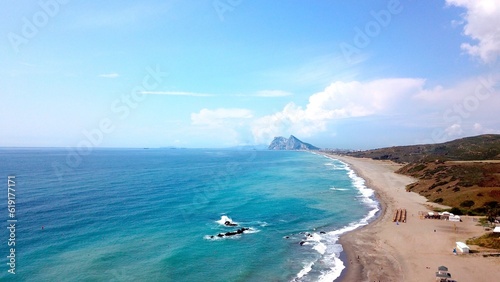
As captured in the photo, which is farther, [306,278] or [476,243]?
[476,243]

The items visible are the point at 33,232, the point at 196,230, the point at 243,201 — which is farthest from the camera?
the point at 243,201

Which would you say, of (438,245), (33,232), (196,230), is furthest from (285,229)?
(33,232)

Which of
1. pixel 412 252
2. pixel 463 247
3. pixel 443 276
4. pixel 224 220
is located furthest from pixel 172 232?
pixel 463 247

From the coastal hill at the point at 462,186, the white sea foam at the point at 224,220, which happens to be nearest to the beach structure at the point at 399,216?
the coastal hill at the point at 462,186

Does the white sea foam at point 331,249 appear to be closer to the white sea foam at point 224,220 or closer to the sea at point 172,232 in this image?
the sea at point 172,232

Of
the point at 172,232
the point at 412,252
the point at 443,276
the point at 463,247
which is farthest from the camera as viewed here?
the point at 172,232

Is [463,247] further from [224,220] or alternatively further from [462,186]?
[462,186]

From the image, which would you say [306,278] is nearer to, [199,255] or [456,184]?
[199,255]

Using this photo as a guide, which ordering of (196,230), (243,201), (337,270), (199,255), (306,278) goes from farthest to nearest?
1. (243,201)
2. (196,230)
3. (199,255)
4. (337,270)
5. (306,278)
